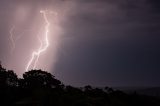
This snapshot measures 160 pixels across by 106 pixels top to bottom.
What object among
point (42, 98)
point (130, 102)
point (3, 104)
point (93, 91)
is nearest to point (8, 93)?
point (3, 104)

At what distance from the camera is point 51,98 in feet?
81.4

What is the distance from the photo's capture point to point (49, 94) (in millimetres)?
25031

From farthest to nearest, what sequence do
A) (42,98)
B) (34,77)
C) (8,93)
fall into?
(34,77) → (8,93) → (42,98)

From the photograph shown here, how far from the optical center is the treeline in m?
24.8

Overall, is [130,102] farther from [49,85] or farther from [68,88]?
[49,85]

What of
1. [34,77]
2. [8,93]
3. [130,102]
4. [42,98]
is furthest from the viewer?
[34,77]

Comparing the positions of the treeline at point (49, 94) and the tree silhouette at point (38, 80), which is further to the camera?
the tree silhouette at point (38, 80)

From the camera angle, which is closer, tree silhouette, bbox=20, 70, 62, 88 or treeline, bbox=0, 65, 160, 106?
treeline, bbox=0, 65, 160, 106

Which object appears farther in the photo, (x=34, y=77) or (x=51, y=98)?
(x=34, y=77)

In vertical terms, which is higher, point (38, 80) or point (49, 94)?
point (38, 80)

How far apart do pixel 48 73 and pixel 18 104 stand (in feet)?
23.7

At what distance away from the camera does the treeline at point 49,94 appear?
24797 mm

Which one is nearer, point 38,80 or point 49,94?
point 49,94

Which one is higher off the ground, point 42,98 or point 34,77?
point 34,77
